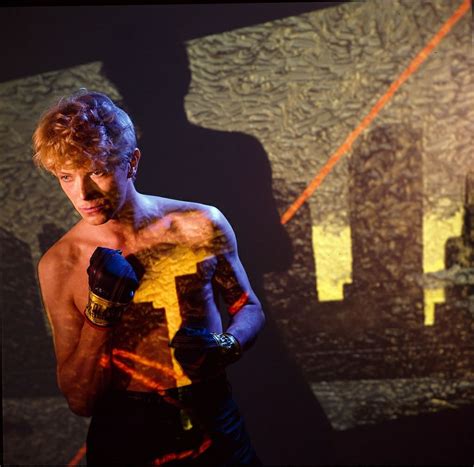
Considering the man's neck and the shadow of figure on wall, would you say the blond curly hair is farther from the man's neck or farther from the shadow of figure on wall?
the shadow of figure on wall

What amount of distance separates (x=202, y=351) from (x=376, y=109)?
1.23 m

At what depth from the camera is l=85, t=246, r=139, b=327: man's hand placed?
1.49 m

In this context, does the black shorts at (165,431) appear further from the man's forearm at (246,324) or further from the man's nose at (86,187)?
the man's nose at (86,187)

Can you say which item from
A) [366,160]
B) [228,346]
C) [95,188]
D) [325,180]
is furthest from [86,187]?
[366,160]

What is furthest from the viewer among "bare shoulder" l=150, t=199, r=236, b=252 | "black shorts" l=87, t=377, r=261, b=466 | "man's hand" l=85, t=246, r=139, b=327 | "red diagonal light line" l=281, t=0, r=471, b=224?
"red diagonal light line" l=281, t=0, r=471, b=224

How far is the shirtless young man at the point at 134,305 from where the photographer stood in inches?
60.3

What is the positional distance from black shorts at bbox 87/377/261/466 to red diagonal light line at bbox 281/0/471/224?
858mm

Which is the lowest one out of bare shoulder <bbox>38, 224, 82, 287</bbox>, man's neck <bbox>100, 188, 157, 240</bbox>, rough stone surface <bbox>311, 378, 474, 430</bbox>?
rough stone surface <bbox>311, 378, 474, 430</bbox>

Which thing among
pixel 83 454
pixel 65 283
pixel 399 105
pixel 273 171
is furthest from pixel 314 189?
pixel 83 454

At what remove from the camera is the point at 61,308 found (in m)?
1.63

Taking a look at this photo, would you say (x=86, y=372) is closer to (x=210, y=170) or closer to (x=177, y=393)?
(x=177, y=393)

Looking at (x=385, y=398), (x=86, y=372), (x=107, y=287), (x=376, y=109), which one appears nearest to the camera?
(x=107, y=287)

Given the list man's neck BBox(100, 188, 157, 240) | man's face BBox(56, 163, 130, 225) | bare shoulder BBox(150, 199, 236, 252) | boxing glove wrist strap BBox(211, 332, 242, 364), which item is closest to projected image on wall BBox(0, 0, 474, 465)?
bare shoulder BBox(150, 199, 236, 252)

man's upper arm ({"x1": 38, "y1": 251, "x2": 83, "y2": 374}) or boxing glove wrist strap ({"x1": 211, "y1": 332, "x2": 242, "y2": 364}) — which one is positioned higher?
man's upper arm ({"x1": 38, "y1": 251, "x2": 83, "y2": 374})
